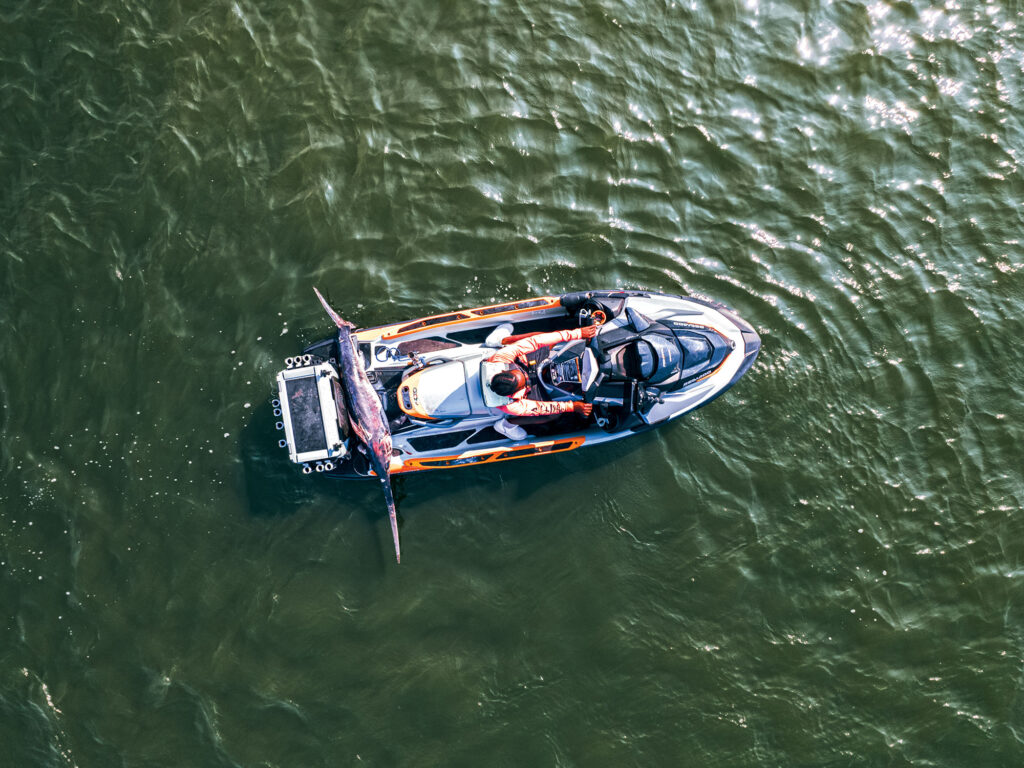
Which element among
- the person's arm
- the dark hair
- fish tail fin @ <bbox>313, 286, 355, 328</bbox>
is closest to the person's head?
the dark hair

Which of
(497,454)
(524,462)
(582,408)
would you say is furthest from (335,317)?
(582,408)

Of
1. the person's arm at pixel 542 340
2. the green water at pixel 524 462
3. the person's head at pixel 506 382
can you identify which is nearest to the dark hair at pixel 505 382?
the person's head at pixel 506 382

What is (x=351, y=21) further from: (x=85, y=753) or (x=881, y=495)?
(x=85, y=753)

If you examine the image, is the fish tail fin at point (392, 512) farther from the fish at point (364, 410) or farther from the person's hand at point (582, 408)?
the person's hand at point (582, 408)

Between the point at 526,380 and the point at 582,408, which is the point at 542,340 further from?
the point at 582,408

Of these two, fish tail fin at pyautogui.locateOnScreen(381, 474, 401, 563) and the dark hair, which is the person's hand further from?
fish tail fin at pyautogui.locateOnScreen(381, 474, 401, 563)
